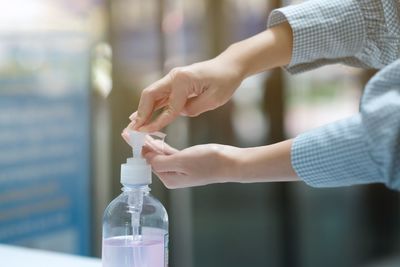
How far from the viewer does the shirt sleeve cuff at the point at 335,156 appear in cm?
63

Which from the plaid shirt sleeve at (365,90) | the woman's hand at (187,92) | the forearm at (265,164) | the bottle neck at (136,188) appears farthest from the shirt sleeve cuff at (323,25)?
the bottle neck at (136,188)

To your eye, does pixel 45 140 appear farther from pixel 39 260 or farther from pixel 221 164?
pixel 221 164

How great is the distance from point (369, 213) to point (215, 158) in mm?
2787

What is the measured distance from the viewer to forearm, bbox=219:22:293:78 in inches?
33.2

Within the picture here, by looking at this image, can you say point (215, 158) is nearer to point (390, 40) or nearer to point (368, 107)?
point (368, 107)

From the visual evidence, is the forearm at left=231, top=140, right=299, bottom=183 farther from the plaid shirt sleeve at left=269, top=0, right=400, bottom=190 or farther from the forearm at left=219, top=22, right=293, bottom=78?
the forearm at left=219, top=22, right=293, bottom=78

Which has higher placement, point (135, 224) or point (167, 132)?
point (167, 132)

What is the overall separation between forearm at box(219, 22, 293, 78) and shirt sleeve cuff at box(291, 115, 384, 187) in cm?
19

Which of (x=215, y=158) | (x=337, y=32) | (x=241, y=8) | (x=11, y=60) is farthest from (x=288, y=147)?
(x=241, y=8)

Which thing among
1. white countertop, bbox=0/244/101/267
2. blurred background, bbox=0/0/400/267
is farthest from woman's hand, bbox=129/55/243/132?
blurred background, bbox=0/0/400/267

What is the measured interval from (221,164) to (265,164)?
66 millimetres

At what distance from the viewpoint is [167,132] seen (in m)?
2.60

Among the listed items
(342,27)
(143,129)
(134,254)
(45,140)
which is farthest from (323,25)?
(45,140)

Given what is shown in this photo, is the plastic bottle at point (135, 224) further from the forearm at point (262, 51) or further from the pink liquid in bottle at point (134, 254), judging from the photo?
the forearm at point (262, 51)
